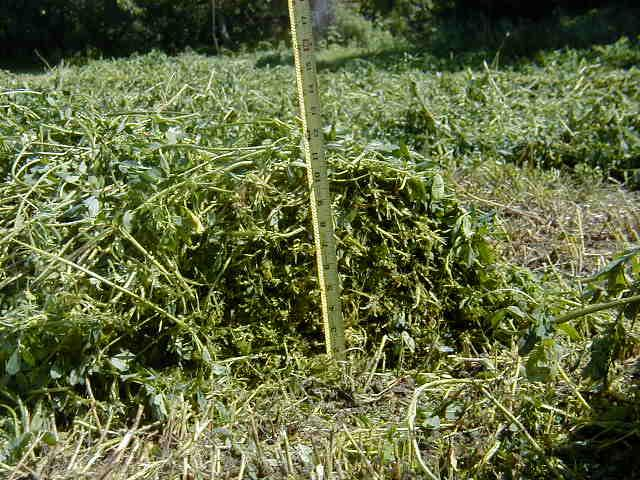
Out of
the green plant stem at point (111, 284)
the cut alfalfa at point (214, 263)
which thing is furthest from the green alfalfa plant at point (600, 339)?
the green plant stem at point (111, 284)

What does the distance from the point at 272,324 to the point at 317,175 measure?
27.9 inches

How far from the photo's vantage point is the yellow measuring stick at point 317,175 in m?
2.66

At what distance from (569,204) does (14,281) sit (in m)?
3.56

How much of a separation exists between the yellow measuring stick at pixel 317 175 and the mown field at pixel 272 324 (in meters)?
0.18

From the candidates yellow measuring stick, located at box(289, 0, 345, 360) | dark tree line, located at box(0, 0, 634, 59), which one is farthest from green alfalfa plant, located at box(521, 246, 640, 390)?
dark tree line, located at box(0, 0, 634, 59)

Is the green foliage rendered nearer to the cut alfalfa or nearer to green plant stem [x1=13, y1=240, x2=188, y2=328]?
the cut alfalfa

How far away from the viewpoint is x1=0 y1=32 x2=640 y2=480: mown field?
245 cm

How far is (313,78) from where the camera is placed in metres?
2.70

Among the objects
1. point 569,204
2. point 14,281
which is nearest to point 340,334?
point 14,281

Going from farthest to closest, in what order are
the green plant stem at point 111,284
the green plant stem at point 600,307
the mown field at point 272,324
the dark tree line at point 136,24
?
the dark tree line at point 136,24, the green plant stem at point 111,284, the mown field at point 272,324, the green plant stem at point 600,307

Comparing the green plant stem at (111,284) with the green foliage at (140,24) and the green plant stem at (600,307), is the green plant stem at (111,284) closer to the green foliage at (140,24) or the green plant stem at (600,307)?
the green plant stem at (600,307)

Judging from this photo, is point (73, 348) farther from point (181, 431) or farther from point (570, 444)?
point (570, 444)

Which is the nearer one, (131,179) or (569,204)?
(131,179)

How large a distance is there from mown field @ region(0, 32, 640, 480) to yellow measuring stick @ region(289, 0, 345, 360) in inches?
7.2
